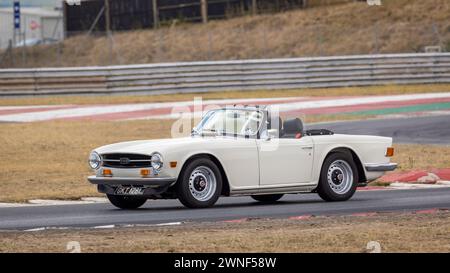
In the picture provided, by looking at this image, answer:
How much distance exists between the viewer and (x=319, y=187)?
614 inches

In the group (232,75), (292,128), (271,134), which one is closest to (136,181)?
(271,134)

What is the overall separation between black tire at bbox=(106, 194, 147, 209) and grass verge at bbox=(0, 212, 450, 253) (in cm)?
245

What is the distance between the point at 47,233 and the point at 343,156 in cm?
505

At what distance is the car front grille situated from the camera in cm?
1434

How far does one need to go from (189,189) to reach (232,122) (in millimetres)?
1512

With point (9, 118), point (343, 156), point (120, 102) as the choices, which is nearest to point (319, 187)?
point (343, 156)

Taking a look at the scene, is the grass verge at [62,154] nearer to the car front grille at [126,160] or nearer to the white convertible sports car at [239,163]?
the car front grille at [126,160]

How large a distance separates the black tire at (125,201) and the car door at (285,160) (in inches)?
66.7

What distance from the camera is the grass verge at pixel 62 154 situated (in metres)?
18.2

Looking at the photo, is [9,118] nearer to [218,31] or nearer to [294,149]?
[294,149]

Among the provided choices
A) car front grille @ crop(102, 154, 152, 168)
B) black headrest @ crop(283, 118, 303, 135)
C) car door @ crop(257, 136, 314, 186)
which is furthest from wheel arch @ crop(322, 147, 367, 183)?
car front grille @ crop(102, 154, 152, 168)

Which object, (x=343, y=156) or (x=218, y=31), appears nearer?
(x=343, y=156)

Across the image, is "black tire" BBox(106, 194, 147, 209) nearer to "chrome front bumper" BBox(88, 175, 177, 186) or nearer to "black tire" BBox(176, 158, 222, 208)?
"chrome front bumper" BBox(88, 175, 177, 186)

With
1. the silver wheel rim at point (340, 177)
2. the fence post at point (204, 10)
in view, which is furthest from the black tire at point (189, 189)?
the fence post at point (204, 10)
